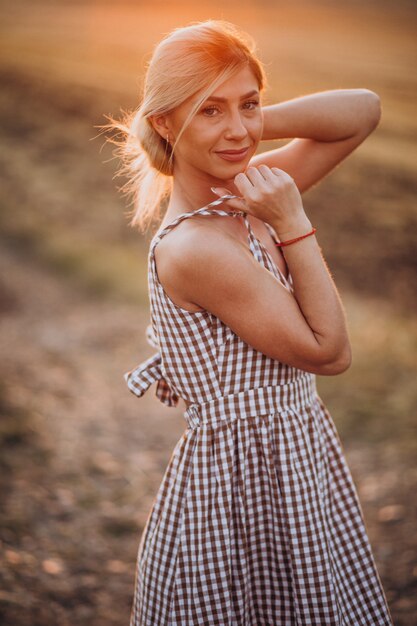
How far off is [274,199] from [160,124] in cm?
37

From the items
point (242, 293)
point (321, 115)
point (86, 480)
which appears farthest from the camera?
point (86, 480)

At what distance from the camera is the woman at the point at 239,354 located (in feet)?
5.29

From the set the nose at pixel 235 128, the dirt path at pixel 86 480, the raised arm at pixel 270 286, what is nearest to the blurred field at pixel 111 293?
the dirt path at pixel 86 480

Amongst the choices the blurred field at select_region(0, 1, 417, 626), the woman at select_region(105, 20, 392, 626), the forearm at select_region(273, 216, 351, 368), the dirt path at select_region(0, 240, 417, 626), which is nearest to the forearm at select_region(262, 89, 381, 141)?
the woman at select_region(105, 20, 392, 626)

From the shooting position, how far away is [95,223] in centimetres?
1005

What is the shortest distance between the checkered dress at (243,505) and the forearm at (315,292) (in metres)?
0.15

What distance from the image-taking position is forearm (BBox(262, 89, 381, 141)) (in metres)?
2.01

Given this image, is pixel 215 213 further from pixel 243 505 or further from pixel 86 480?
pixel 86 480

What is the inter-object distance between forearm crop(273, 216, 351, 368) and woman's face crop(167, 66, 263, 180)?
0.23 metres

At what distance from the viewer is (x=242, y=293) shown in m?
1.59

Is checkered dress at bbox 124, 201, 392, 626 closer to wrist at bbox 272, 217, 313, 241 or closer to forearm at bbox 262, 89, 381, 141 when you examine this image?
wrist at bbox 272, 217, 313, 241

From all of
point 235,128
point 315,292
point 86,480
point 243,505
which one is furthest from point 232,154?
point 86,480

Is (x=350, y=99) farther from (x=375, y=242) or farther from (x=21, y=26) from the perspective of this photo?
(x=21, y=26)

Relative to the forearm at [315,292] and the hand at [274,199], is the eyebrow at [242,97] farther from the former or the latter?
the forearm at [315,292]
